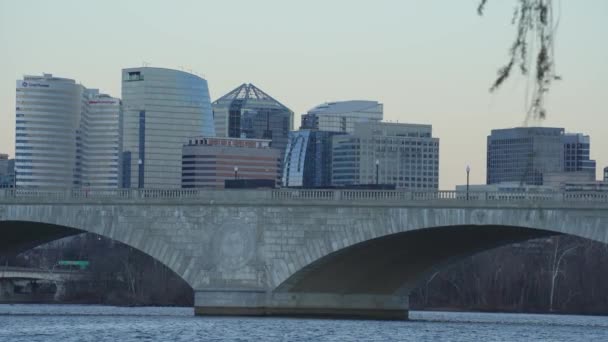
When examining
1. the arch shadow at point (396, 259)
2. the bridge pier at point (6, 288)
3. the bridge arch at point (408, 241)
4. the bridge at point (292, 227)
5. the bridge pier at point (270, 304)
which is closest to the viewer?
the bridge arch at point (408, 241)

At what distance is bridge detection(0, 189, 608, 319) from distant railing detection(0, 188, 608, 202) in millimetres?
58

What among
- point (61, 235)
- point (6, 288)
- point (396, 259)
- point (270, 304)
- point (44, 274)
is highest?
point (61, 235)

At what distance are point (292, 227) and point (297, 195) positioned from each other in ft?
6.84

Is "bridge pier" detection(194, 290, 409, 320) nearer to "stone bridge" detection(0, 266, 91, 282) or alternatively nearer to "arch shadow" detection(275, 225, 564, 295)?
"arch shadow" detection(275, 225, 564, 295)

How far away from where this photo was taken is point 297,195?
73812mm

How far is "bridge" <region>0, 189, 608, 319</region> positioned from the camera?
226 feet

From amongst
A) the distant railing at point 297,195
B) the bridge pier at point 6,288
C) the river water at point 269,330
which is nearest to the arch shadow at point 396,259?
the distant railing at point 297,195

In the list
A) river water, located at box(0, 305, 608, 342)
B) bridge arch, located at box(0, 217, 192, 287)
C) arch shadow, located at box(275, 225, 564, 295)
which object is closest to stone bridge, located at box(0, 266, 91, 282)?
bridge arch, located at box(0, 217, 192, 287)

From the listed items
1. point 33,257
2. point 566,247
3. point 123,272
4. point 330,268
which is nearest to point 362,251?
point 330,268

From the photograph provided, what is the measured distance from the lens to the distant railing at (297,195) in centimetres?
6881

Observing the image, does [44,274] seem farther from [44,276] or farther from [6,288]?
[6,288]

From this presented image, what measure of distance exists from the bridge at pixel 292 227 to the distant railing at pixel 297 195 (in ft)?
0.19

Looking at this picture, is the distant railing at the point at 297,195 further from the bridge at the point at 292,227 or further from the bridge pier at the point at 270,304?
the bridge pier at the point at 270,304

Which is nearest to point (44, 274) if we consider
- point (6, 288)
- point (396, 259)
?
point (6, 288)
